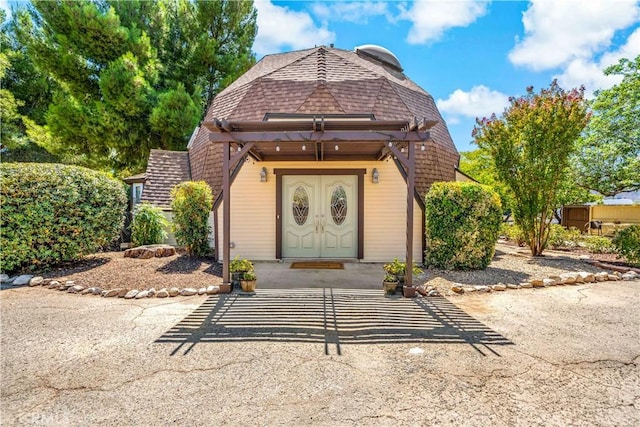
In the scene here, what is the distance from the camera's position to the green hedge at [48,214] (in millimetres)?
6105

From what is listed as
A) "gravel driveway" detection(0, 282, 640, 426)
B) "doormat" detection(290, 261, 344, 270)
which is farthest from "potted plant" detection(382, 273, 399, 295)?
"doormat" detection(290, 261, 344, 270)

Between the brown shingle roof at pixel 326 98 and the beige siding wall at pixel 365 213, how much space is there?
0.96m

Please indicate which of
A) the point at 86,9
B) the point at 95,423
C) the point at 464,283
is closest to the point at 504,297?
the point at 464,283

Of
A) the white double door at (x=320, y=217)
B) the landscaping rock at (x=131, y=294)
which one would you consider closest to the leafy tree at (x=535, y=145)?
the white double door at (x=320, y=217)

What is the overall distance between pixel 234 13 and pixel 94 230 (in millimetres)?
14634

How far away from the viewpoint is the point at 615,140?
11594 millimetres

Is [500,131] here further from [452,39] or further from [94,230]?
[94,230]

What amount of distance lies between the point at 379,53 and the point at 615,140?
30.4ft

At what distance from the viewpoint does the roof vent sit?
1181 cm

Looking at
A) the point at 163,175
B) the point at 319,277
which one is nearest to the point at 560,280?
the point at 319,277

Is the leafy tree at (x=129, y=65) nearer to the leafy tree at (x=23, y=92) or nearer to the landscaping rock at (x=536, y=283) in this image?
the leafy tree at (x=23, y=92)

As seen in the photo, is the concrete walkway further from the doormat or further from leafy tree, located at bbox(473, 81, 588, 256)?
leafy tree, located at bbox(473, 81, 588, 256)

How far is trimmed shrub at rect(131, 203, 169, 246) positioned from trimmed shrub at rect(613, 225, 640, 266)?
40.5ft

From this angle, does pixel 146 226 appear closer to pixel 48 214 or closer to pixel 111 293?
pixel 48 214
